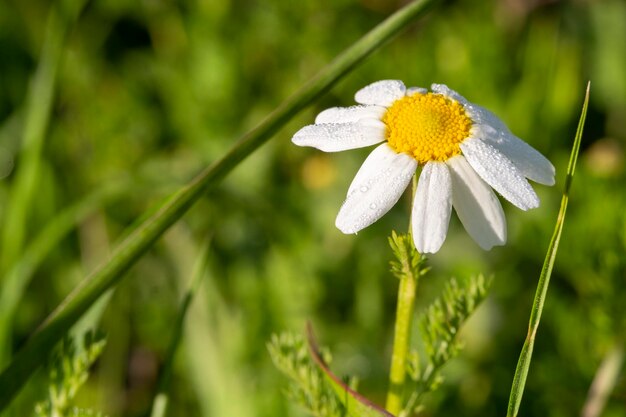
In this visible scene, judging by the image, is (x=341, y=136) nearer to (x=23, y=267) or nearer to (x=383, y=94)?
(x=383, y=94)

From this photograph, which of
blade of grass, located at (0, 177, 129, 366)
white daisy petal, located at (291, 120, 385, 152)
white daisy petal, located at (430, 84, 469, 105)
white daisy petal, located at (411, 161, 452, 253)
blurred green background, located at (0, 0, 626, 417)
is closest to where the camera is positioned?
white daisy petal, located at (411, 161, 452, 253)

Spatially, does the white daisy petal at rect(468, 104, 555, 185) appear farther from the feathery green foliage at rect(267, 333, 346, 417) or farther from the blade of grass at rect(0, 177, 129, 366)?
the blade of grass at rect(0, 177, 129, 366)

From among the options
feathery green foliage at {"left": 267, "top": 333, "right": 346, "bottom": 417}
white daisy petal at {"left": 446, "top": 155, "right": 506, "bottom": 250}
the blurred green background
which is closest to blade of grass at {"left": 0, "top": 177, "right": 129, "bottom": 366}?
the blurred green background

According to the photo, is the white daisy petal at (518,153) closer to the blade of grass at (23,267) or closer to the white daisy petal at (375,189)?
the white daisy petal at (375,189)

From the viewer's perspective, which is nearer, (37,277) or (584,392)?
(584,392)

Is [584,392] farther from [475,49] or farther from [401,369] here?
[475,49]

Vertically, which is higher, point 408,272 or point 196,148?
point 196,148

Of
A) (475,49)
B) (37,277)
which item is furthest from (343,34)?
(37,277)
